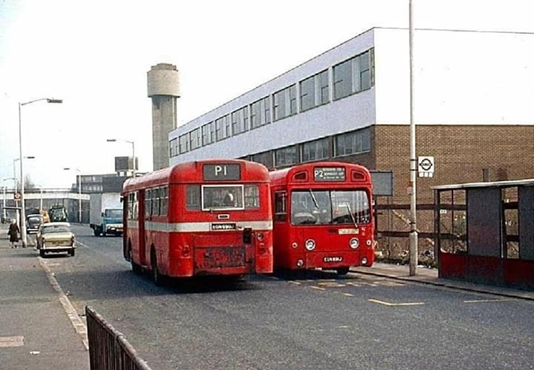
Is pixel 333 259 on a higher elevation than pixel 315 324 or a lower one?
higher

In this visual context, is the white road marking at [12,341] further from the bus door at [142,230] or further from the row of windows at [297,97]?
the row of windows at [297,97]

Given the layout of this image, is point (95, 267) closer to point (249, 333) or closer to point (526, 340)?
point (249, 333)

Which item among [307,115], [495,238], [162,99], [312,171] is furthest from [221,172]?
[162,99]

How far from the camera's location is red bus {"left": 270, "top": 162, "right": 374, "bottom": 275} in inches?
952

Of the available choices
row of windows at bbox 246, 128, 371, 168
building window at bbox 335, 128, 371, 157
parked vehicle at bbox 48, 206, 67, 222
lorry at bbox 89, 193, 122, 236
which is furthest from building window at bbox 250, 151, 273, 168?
parked vehicle at bbox 48, 206, 67, 222

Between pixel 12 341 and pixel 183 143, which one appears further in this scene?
pixel 183 143

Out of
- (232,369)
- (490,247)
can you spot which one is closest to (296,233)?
(490,247)

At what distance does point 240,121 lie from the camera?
7012 cm

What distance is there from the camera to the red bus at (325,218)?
2417cm

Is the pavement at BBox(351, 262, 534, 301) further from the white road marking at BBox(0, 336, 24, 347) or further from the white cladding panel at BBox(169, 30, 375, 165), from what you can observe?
the white cladding panel at BBox(169, 30, 375, 165)

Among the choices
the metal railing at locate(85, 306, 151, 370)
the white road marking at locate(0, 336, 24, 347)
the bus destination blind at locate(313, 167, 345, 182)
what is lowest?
the white road marking at locate(0, 336, 24, 347)

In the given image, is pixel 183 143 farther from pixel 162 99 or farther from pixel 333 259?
pixel 333 259

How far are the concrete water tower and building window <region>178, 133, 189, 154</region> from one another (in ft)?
83.9

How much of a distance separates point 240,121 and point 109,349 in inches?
2487
